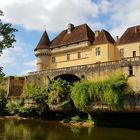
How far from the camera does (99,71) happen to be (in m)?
35.8

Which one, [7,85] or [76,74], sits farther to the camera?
[7,85]

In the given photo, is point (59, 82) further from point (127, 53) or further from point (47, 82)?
point (127, 53)

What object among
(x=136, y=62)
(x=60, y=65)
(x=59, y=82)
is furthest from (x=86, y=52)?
(x=136, y=62)

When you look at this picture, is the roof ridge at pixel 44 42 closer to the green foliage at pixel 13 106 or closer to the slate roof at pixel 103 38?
the slate roof at pixel 103 38

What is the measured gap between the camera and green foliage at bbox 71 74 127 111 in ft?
102

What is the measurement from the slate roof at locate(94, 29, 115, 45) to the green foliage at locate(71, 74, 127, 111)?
385 inches

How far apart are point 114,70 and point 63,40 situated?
15.8m

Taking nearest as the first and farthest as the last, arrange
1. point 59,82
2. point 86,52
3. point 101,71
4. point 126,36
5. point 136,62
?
point 136,62 → point 101,71 → point 59,82 → point 126,36 → point 86,52

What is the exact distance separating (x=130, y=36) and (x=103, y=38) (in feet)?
12.9

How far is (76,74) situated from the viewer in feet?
128

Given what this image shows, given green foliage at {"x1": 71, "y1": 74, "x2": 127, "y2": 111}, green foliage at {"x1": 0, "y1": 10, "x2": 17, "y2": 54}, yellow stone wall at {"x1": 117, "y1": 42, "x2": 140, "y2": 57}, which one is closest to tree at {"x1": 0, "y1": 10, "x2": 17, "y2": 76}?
green foliage at {"x1": 0, "y1": 10, "x2": 17, "y2": 54}

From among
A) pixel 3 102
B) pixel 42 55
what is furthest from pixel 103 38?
pixel 3 102

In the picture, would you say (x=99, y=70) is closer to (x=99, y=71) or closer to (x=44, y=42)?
(x=99, y=71)

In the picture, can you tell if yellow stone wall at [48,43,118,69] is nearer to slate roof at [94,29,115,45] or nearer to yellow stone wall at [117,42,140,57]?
slate roof at [94,29,115,45]
